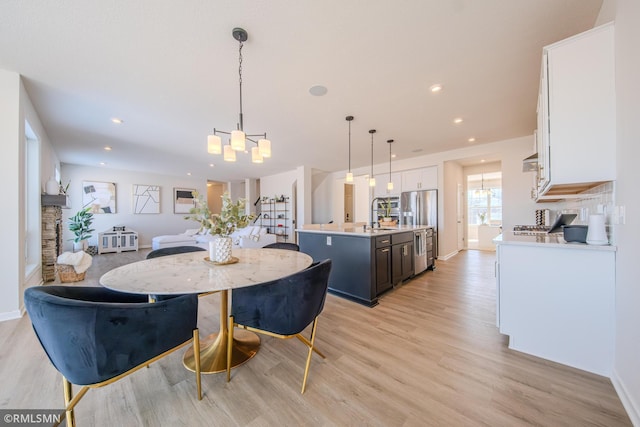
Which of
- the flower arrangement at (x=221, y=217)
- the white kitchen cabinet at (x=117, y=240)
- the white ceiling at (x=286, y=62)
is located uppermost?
the white ceiling at (x=286, y=62)

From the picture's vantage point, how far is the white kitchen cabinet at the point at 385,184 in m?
6.28

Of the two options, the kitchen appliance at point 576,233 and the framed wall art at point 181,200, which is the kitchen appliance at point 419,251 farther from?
the framed wall art at point 181,200

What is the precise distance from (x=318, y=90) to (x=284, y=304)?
2413 mm

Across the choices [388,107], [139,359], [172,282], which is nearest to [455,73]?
[388,107]

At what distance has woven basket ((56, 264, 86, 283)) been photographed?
3643 mm

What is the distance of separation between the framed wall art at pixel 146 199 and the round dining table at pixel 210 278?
292 inches

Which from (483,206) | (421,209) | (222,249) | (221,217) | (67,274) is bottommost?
(67,274)

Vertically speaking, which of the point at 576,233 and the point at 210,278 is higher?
the point at 576,233

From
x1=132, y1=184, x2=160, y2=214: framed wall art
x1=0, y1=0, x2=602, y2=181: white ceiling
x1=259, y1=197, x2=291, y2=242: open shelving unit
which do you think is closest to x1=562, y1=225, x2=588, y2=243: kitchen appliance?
x1=0, y1=0, x2=602, y2=181: white ceiling

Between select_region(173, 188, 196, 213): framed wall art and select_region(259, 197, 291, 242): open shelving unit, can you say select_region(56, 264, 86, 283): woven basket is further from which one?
select_region(259, 197, 291, 242): open shelving unit

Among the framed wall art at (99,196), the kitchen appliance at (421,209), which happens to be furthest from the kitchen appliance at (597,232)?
the framed wall art at (99,196)

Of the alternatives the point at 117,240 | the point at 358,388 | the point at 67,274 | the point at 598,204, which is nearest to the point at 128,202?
the point at 117,240

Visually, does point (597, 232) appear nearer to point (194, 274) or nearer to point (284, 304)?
point (284, 304)

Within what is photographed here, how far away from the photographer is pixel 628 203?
1322 mm
